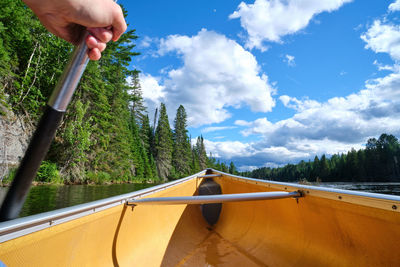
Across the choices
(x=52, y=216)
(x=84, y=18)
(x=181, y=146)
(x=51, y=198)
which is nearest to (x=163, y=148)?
(x=181, y=146)

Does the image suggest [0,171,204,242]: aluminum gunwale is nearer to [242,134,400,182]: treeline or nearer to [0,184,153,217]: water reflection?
[0,184,153,217]: water reflection

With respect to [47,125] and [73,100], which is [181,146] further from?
[47,125]

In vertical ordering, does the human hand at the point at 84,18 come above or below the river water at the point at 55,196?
above

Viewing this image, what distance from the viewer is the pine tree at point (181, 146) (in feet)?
157

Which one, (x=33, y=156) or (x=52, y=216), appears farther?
(x=52, y=216)

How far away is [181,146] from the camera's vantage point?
49188 millimetres

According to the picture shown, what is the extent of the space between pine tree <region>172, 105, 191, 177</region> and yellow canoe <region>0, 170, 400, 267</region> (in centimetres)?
4441

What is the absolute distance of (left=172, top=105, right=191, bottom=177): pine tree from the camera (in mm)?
47881

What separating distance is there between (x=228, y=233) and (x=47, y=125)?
336 centimetres

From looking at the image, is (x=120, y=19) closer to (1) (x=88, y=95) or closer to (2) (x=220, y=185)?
(2) (x=220, y=185)

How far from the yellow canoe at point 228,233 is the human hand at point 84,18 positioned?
80 centimetres

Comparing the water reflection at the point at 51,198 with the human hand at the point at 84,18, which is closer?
the human hand at the point at 84,18

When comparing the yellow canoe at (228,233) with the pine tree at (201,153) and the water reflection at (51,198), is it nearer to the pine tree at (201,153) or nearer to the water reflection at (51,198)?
the water reflection at (51,198)

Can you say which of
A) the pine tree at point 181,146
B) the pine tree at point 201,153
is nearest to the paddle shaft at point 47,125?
the pine tree at point 181,146
